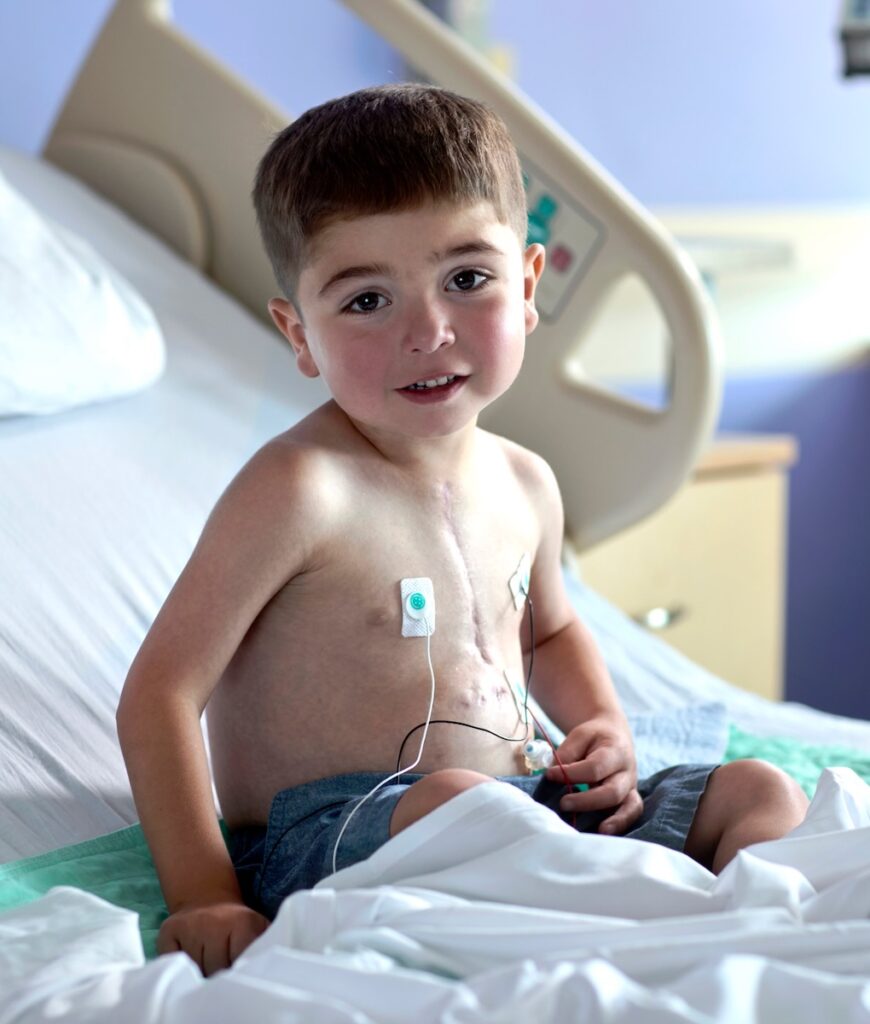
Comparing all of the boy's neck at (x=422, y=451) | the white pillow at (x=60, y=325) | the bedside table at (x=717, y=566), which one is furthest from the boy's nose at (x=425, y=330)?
the bedside table at (x=717, y=566)

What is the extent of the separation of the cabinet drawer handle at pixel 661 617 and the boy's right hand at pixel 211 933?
1401 millimetres

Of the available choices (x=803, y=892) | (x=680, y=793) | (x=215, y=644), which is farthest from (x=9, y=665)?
(x=803, y=892)

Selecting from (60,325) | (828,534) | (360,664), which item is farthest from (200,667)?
(828,534)

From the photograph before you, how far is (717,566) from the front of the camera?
226 cm

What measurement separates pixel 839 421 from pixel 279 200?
2344 millimetres

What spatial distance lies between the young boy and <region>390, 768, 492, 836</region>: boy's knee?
30 millimetres

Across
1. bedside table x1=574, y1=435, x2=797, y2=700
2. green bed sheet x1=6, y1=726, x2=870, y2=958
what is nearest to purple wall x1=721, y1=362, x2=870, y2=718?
bedside table x1=574, y1=435, x2=797, y2=700

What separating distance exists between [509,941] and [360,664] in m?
0.37

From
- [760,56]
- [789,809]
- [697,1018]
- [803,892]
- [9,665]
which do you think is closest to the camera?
[697,1018]

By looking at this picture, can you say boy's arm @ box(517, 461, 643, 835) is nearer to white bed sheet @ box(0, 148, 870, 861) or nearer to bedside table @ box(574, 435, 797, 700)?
white bed sheet @ box(0, 148, 870, 861)

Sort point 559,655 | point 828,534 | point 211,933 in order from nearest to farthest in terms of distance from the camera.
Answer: point 211,933 < point 559,655 < point 828,534

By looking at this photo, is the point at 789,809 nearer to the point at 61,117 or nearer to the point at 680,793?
the point at 680,793

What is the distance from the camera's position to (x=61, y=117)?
2094 mm

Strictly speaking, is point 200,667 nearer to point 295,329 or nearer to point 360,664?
point 360,664
